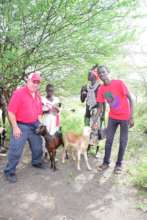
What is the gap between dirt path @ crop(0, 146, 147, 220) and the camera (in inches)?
189

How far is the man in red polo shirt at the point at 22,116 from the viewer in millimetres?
5348

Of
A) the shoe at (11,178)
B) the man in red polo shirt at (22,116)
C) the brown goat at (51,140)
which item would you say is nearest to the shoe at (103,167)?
the brown goat at (51,140)

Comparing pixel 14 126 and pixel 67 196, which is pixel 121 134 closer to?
pixel 67 196

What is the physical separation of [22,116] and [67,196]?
1432 millimetres

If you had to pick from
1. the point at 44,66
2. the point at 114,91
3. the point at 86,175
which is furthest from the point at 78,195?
the point at 44,66

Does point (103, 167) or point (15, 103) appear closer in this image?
point (15, 103)

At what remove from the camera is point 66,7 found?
5637mm

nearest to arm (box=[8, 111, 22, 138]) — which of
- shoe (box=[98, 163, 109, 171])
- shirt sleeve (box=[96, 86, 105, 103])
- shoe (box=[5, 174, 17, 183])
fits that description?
shoe (box=[5, 174, 17, 183])

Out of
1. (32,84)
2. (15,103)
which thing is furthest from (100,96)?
(15,103)

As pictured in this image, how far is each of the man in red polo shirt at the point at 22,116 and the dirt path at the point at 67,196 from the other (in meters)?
0.39

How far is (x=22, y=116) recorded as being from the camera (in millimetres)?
5516

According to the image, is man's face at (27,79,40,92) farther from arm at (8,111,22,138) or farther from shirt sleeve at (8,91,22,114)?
arm at (8,111,22,138)

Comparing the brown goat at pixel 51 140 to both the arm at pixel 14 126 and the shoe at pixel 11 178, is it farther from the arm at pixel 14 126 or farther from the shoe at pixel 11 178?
the shoe at pixel 11 178

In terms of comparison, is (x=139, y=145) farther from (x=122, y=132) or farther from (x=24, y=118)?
(x=24, y=118)
